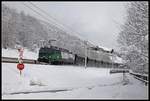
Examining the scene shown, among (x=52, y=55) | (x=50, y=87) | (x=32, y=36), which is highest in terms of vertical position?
(x=32, y=36)

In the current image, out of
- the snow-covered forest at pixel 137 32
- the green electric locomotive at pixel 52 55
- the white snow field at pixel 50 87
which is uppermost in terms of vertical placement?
the snow-covered forest at pixel 137 32

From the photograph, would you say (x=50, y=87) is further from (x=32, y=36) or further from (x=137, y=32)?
(x=32, y=36)

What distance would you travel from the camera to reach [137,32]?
29.3 m

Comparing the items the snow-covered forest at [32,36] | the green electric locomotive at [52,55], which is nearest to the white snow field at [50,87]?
the green electric locomotive at [52,55]

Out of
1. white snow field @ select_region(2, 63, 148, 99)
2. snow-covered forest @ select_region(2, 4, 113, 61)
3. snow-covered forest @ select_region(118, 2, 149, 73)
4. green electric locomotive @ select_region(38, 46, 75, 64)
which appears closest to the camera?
white snow field @ select_region(2, 63, 148, 99)

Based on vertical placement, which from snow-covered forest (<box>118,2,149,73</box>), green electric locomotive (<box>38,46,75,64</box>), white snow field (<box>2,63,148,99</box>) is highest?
snow-covered forest (<box>118,2,149,73</box>)

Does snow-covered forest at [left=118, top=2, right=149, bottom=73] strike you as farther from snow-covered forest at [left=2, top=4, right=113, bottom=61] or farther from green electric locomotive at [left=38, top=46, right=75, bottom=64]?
snow-covered forest at [left=2, top=4, right=113, bottom=61]

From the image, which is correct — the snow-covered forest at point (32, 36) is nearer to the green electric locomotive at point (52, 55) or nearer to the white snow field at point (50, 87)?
the green electric locomotive at point (52, 55)

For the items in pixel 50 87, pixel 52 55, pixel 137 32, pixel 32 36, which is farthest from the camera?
pixel 32 36

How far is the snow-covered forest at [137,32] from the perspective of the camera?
26906mm

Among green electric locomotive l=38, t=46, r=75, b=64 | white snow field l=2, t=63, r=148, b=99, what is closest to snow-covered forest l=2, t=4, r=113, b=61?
green electric locomotive l=38, t=46, r=75, b=64

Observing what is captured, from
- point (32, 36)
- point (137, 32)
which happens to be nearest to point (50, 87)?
point (137, 32)

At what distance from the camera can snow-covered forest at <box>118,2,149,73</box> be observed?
88.3ft

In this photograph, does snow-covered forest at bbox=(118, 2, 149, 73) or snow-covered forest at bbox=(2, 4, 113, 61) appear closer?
snow-covered forest at bbox=(118, 2, 149, 73)
